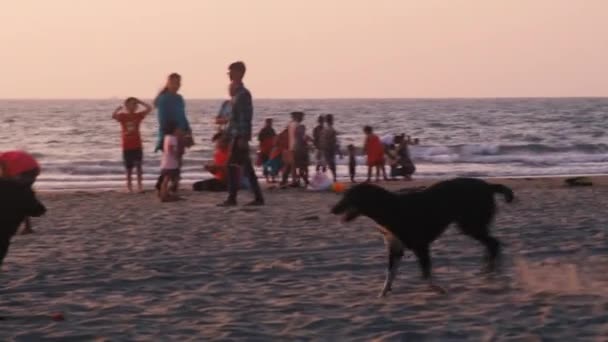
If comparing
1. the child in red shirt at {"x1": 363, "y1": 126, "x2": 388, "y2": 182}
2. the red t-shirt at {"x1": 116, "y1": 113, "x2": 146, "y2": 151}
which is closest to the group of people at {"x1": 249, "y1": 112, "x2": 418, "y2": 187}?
the child in red shirt at {"x1": 363, "y1": 126, "x2": 388, "y2": 182}

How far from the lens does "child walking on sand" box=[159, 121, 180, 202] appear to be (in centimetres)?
1306

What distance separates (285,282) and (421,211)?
4.25 feet

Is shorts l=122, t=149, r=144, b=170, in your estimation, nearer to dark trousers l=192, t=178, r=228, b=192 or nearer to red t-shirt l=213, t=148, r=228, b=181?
red t-shirt l=213, t=148, r=228, b=181

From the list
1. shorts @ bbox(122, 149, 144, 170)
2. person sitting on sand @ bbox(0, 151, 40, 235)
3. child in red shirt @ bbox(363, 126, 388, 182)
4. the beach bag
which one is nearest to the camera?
person sitting on sand @ bbox(0, 151, 40, 235)

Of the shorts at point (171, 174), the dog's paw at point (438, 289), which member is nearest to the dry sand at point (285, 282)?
the dog's paw at point (438, 289)

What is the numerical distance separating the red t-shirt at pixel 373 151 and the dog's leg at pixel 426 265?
13.2 meters

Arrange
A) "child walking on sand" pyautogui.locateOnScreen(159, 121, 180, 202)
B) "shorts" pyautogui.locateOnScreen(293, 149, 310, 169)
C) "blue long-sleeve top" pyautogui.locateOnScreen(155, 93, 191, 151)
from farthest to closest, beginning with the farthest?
"shorts" pyautogui.locateOnScreen(293, 149, 310, 169) → "blue long-sleeve top" pyautogui.locateOnScreen(155, 93, 191, 151) → "child walking on sand" pyautogui.locateOnScreen(159, 121, 180, 202)

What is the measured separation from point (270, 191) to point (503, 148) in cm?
2058

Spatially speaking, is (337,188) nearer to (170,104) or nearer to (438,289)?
(170,104)

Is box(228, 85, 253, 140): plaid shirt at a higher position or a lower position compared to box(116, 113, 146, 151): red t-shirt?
higher

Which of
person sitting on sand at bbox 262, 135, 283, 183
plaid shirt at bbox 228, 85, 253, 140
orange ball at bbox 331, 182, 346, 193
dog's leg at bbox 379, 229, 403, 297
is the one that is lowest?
orange ball at bbox 331, 182, 346, 193

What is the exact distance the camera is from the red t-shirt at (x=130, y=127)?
1477 cm

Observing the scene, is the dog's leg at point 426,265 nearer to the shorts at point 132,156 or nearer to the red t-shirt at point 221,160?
the red t-shirt at point 221,160

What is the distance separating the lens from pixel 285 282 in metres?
7.09
